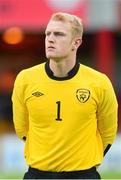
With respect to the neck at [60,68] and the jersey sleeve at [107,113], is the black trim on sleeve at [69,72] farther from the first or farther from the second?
the jersey sleeve at [107,113]

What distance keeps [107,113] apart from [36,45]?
18191mm

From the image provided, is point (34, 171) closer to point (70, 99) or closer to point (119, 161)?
point (70, 99)

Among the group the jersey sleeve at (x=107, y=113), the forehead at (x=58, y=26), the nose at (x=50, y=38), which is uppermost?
the forehead at (x=58, y=26)

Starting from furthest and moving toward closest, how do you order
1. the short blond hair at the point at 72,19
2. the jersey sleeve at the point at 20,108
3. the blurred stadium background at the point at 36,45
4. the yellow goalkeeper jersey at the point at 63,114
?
1. the blurred stadium background at the point at 36,45
2. the jersey sleeve at the point at 20,108
3. the short blond hair at the point at 72,19
4. the yellow goalkeeper jersey at the point at 63,114

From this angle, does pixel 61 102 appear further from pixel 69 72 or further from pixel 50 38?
pixel 50 38

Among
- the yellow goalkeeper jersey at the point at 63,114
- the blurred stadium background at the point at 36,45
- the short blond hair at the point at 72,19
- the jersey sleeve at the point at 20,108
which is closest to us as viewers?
the yellow goalkeeper jersey at the point at 63,114

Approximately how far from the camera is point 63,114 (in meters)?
7.61

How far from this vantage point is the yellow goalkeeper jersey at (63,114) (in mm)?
7578

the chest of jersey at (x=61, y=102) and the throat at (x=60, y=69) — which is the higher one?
the throat at (x=60, y=69)

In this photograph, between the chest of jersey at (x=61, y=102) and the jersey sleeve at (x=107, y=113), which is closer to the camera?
the chest of jersey at (x=61, y=102)

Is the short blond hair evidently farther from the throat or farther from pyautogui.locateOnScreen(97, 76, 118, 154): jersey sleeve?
pyautogui.locateOnScreen(97, 76, 118, 154): jersey sleeve

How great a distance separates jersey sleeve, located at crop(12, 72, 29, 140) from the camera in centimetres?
780

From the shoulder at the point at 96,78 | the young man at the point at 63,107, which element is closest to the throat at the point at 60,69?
the young man at the point at 63,107

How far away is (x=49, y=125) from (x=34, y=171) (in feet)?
1.37
